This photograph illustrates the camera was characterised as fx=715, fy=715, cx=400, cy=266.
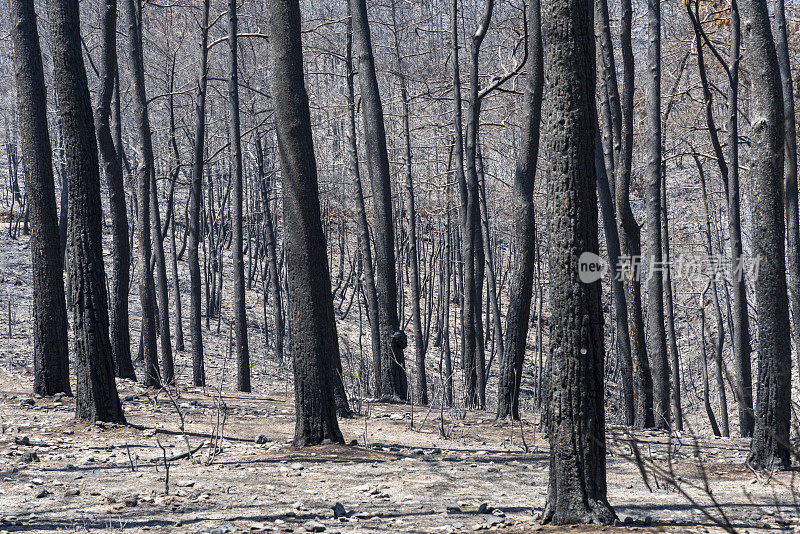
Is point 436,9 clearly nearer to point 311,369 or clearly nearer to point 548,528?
point 311,369

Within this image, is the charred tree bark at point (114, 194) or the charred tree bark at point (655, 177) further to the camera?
the charred tree bark at point (655, 177)

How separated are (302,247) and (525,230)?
364cm

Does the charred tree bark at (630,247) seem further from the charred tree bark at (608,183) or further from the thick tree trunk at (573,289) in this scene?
the thick tree trunk at (573,289)

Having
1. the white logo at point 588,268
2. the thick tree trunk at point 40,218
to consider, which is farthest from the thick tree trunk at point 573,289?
the thick tree trunk at point 40,218

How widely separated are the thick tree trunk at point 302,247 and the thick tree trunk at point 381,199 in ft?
13.7

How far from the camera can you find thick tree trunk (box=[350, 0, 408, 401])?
1137cm

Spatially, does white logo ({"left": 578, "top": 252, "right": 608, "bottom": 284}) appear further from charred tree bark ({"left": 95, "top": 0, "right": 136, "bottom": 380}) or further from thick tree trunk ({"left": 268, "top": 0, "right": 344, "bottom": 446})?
charred tree bark ({"left": 95, "top": 0, "right": 136, "bottom": 380})

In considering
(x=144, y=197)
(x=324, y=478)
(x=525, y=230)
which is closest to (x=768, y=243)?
(x=525, y=230)

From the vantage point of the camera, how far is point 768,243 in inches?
262

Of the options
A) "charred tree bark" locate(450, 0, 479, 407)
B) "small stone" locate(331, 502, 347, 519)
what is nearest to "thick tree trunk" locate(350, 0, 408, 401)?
"charred tree bark" locate(450, 0, 479, 407)

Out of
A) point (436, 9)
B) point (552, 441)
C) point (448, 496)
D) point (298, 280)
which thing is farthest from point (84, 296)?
point (436, 9)

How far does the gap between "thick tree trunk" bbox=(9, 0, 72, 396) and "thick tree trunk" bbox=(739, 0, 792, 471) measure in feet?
27.1

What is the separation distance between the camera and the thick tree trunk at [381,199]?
11367 mm

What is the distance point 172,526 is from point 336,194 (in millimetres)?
27377
